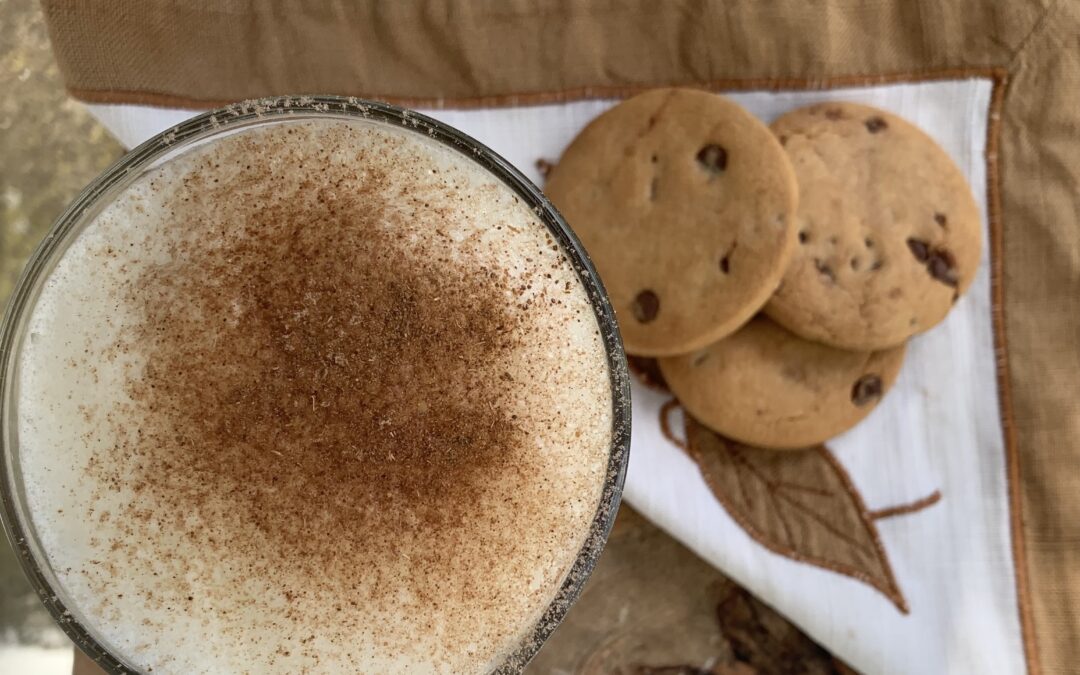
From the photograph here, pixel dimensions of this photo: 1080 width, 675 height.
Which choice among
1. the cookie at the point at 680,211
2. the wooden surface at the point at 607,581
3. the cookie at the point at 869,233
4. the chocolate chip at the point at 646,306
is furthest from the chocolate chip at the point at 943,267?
the wooden surface at the point at 607,581

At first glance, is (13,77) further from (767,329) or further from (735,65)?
(767,329)

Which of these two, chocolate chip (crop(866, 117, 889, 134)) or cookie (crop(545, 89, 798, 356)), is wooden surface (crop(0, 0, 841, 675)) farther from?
chocolate chip (crop(866, 117, 889, 134))

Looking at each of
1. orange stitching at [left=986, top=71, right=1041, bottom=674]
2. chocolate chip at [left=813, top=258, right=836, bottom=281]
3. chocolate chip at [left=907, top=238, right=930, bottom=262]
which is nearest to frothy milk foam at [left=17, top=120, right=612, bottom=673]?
chocolate chip at [left=813, top=258, right=836, bottom=281]

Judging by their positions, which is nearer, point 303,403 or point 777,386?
point 303,403

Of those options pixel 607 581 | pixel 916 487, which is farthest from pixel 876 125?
pixel 607 581

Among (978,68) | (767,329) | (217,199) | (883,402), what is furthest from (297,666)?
(978,68)

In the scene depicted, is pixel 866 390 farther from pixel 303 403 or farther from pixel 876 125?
pixel 303 403

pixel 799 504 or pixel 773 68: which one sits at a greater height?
pixel 773 68
